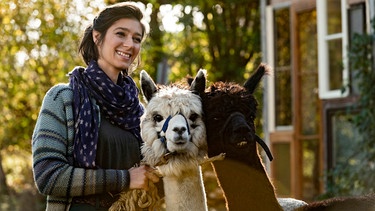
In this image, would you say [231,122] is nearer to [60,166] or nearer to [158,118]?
[158,118]

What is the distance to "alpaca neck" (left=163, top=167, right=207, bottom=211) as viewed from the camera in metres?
5.62

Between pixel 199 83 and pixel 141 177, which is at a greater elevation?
pixel 199 83

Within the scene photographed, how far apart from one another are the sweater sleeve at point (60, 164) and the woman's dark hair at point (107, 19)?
44 centimetres

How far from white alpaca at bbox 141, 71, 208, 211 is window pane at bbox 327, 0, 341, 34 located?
12582 mm

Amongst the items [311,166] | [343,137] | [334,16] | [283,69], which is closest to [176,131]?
[343,137]

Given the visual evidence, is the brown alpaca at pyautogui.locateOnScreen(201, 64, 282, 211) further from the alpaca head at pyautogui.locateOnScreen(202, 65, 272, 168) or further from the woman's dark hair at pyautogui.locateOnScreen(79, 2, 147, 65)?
the woman's dark hair at pyautogui.locateOnScreen(79, 2, 147, 65)

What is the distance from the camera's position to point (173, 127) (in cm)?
550

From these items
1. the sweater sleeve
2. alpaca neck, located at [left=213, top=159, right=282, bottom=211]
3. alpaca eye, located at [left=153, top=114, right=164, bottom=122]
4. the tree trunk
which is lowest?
the tree trunk

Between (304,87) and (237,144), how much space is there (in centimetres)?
1442

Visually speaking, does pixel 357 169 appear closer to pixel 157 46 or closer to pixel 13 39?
pixel 13 39

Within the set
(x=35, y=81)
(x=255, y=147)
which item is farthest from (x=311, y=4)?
(x=255, y=147)

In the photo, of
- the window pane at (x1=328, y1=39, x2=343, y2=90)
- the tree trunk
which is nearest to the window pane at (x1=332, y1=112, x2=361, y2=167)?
the window pane at (x1=328, y1=39, x2=343, y2=90)

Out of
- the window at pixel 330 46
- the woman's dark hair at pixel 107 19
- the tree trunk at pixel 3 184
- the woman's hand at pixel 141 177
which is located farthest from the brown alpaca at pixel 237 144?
the tree trunk at pixel 3 184

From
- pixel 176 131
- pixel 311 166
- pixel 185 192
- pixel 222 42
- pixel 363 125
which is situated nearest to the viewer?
pixel 176 131
